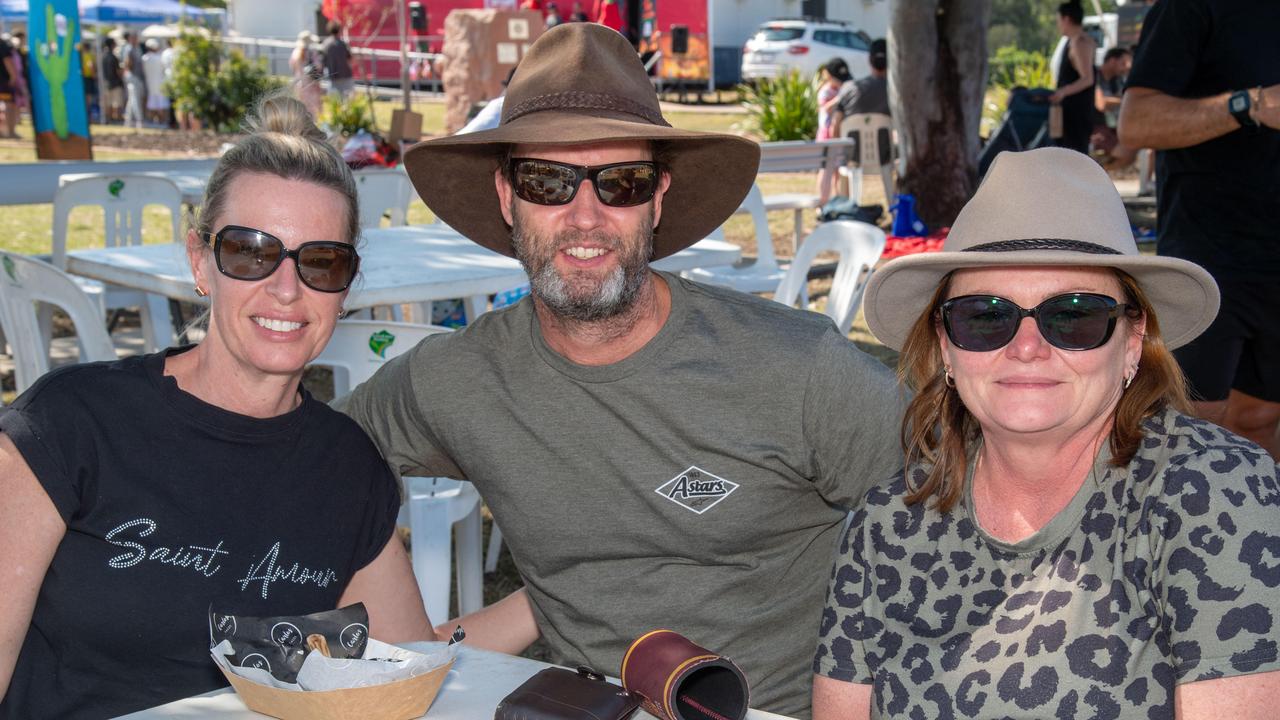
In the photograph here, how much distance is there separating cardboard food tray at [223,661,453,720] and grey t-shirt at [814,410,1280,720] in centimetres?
71

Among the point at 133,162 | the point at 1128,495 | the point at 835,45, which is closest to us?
the point at 1128,495

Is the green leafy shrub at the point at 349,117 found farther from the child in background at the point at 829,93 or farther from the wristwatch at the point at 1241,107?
the wristwatch at the point at 1241,107

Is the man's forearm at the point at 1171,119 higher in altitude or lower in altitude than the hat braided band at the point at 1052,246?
A: higher

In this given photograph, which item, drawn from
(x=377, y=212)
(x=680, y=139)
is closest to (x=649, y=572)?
(x=680, y=139)

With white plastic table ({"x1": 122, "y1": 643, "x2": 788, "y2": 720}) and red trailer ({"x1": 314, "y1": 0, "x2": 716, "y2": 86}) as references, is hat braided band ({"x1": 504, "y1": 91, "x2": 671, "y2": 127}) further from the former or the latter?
red trailer ({"x1": 314, "y1": 0, "x2": 716, "y2": 86})

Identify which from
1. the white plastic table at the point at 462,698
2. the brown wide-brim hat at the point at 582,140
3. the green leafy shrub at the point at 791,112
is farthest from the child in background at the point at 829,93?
the white plastic table at the point at 462,698

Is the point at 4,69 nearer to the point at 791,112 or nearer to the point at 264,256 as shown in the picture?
the point at 791,112

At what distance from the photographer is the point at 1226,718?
1693 millimetres

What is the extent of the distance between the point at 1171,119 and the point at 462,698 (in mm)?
2761

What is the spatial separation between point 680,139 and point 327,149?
2.28 feet

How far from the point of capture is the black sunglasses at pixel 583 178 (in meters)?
2.43

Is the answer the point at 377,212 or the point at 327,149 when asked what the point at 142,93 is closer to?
the point at 377,212

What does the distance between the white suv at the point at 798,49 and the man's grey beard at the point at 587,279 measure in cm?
2691

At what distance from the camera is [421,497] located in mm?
3701
